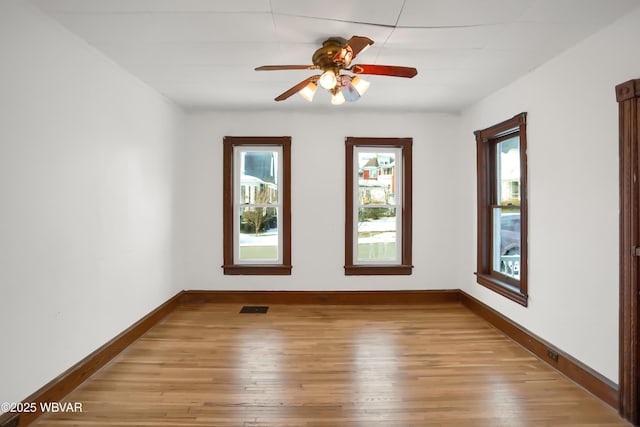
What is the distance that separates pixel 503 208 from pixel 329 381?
9.02ft

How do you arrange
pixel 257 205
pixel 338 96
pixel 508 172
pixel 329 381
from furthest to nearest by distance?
pixel 257 205 → pixel 508 172 → pixel 338 96 → pixel 329 381

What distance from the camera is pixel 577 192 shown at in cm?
270

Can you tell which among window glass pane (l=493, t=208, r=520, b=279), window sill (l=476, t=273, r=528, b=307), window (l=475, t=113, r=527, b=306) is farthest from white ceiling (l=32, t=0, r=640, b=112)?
window sill (l=476, t=273, r=528, b=307)

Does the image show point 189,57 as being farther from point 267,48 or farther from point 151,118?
point 151,118

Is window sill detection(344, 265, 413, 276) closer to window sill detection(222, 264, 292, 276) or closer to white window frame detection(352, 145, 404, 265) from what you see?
white window frame detection(352, 145, 404, 265)

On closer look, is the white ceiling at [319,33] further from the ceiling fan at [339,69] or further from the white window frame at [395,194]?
the white window frame at [395,194]

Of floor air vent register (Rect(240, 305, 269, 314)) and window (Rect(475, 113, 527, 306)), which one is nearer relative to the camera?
window (Rect(475, 113, 527, 306))

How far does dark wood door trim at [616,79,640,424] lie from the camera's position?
7.08 feet

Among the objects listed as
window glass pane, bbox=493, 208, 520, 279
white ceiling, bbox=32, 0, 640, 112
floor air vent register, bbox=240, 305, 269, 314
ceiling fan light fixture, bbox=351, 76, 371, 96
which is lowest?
floor air vent register, bbox=240, 305, 269, 314

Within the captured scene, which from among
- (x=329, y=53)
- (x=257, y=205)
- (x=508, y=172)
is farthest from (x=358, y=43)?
(x=257, y=205)

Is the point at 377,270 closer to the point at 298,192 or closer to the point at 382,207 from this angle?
the point at 382,207

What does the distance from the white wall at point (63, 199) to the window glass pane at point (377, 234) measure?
2703 millimetres

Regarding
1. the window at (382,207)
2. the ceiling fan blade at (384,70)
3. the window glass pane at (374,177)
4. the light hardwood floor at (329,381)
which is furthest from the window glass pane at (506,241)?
the ceiling fan blade at (384,70)

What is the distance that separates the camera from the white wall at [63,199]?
206cm
